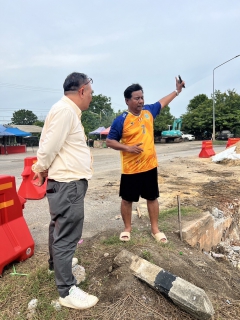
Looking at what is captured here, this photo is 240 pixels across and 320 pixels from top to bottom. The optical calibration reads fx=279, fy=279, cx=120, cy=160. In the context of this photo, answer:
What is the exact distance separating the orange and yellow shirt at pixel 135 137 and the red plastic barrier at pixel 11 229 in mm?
1313

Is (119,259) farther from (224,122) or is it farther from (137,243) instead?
(224,122)

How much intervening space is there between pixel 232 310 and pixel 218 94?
1783 inches

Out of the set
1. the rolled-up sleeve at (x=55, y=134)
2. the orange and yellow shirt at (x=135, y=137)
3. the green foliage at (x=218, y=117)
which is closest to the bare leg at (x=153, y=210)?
the orange and yellow shirt at (x=135, y=137)

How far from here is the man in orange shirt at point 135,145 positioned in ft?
11.0

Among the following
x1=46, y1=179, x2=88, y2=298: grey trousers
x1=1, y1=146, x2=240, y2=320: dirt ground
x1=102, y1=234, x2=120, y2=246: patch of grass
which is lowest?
x1=1, y1=146, x2=240, y2=320: dirt ground

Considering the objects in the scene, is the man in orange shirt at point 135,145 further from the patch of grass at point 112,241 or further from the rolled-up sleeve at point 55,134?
the rolled-up sleeve at point 55,134

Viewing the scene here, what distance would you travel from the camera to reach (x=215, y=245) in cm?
509

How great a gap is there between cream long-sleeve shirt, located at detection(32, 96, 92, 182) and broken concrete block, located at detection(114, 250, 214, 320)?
1.03m

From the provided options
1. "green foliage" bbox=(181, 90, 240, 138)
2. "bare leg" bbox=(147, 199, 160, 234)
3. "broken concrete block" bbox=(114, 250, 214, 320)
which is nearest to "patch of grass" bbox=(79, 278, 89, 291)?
"broken concrete block" bbox=(114, 250, 214, 320)

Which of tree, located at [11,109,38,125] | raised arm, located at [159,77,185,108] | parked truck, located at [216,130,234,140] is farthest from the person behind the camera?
tree, located at [11,109,38,125]

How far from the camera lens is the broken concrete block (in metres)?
2.21

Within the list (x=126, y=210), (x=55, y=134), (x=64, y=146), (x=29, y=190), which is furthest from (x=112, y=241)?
(x=29, y=190)

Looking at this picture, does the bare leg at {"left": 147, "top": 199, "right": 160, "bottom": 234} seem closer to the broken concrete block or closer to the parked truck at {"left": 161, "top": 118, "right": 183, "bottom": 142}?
the broken concrete block

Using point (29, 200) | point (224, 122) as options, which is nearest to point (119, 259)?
point (29, 200)
